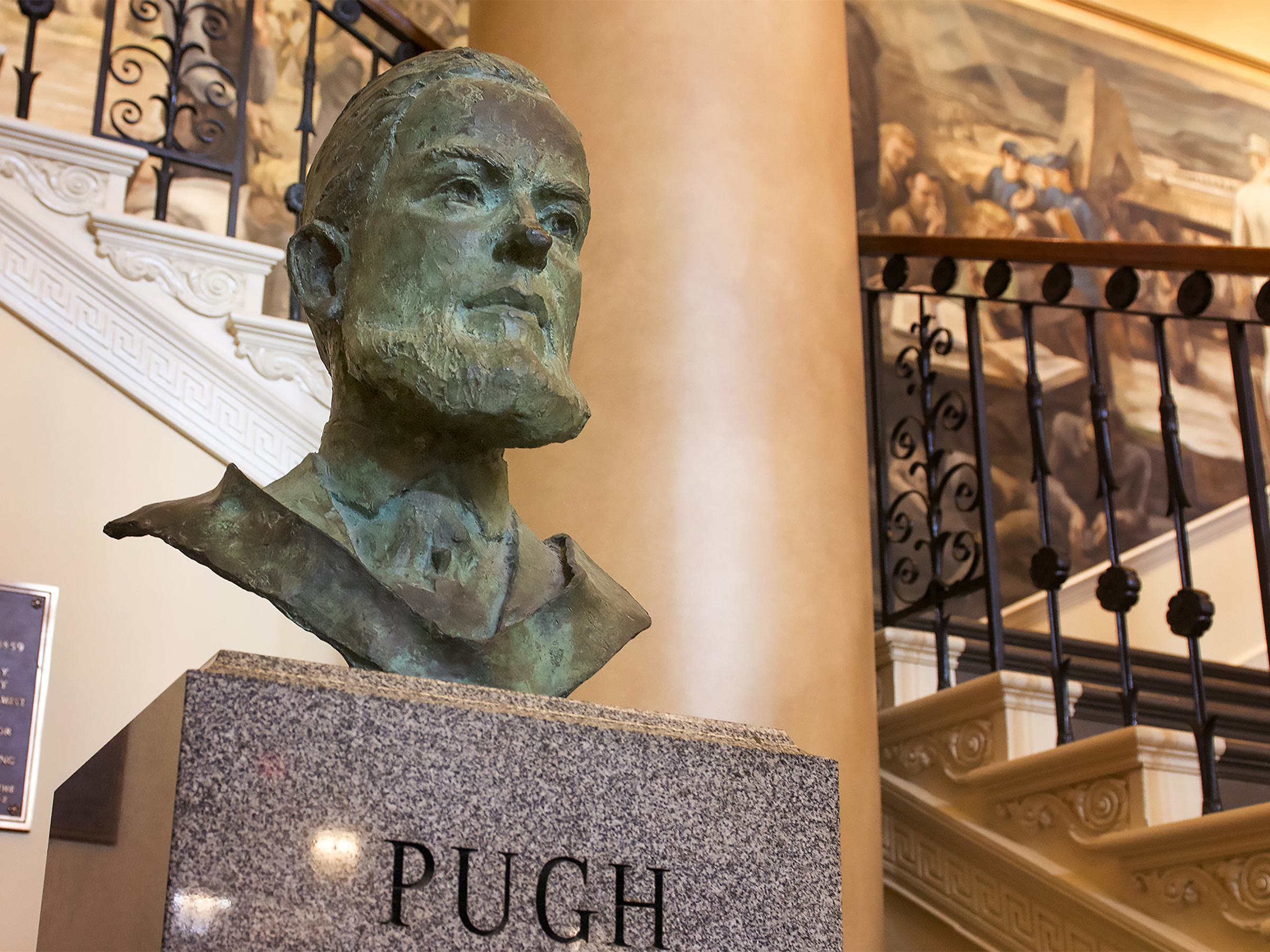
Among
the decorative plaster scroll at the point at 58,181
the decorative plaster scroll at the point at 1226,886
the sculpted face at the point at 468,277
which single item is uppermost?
the decorative plaster scroll at the point at 58,181

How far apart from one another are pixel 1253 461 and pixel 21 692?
3.03 metres

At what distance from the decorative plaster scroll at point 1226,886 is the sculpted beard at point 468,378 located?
6.25ft

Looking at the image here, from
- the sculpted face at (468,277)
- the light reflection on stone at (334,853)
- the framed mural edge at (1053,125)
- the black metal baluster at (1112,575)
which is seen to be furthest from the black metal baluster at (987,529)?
the framed mural edge at (1053,125)

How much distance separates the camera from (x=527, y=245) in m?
1.81

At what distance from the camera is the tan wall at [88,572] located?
3.14 m

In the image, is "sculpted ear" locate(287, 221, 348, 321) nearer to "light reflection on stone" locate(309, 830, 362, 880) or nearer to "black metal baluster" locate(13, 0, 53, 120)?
"light reflection on stone" locate(309, 830, 362, 880)

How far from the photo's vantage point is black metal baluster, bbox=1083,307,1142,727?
140 inches

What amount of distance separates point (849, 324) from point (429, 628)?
6.96 feet

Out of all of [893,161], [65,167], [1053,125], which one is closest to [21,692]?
[65,167]

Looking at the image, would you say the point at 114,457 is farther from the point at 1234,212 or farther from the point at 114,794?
the point at 1234,212

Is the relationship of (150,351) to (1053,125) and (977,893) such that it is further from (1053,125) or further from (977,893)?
(1053,125)

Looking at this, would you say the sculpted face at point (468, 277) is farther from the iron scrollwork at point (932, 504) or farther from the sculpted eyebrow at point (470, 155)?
the iron scrollwork at point (932, 504)

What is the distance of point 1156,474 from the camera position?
790cm

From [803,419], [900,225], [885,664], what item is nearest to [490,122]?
[803,419]
